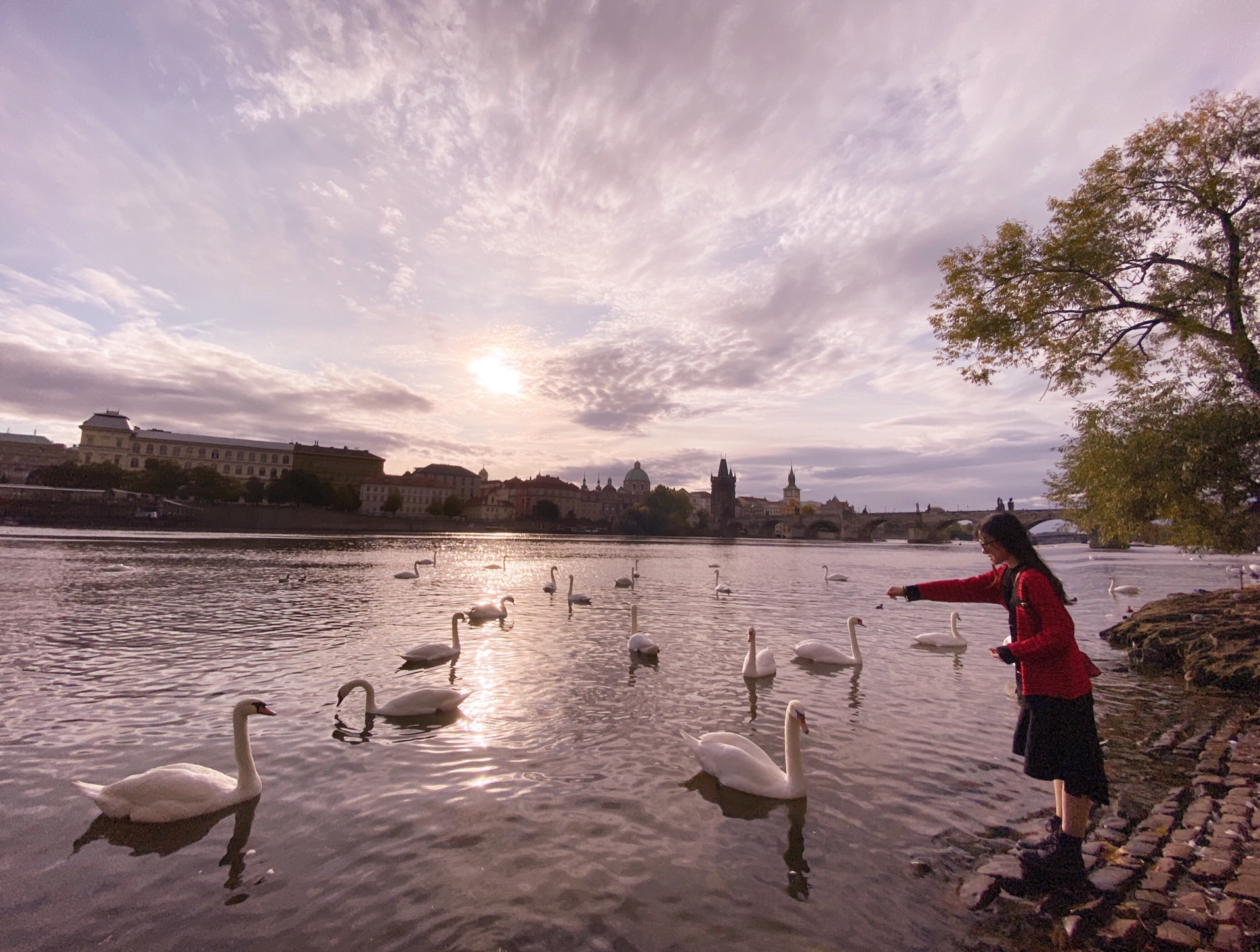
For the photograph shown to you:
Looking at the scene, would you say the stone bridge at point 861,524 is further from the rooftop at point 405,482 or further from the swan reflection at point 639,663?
the swan reflection at point 639,663

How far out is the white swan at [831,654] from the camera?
12430 millimetres

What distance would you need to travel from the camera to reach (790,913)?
14.1 ft

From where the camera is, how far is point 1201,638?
1279 centimetres

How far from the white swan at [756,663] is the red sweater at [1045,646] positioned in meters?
6.36

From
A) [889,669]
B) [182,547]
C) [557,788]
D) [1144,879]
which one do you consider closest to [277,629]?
[557,788]

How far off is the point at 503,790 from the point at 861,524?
163 m

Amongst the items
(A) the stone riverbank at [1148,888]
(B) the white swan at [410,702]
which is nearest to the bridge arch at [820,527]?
(B) the white swan at [410,702]

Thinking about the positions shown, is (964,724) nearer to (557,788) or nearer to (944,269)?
(557,788)

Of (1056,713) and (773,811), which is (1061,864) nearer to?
(1056,713)

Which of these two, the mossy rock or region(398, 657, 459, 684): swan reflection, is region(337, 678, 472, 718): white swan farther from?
the mossy rock

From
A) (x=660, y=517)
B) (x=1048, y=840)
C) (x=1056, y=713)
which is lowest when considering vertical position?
(x=1048, y=840)

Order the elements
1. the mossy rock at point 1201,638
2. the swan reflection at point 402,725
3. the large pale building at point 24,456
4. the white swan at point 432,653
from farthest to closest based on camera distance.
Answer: the large pale building at point 24,456
the white swan at point 432,653
the mossy rock at point 1201,638
the swan reflection at point 402,725

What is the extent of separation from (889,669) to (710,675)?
155 inches

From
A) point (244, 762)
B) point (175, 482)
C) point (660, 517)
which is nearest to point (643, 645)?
point (244, 762)
